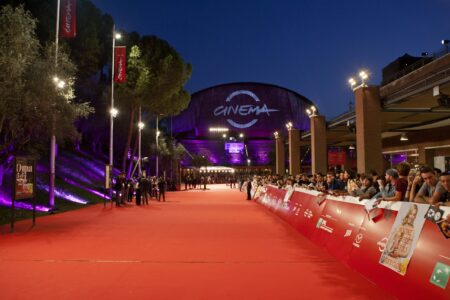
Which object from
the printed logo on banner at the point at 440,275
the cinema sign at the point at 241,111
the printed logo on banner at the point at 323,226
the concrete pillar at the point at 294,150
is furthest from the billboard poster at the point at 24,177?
the cinema sign at the point at 241,111

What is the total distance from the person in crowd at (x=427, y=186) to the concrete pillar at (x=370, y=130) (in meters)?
10.4

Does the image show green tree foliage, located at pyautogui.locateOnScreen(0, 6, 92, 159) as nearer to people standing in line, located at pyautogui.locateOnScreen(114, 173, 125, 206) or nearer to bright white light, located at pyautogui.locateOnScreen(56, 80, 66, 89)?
bright white light, located at pyautogui.locateOnScreen(56, 80, 66, 89)

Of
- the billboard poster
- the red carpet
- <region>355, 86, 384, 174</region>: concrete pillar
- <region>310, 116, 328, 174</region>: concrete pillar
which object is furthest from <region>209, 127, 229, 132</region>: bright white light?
the red carpet

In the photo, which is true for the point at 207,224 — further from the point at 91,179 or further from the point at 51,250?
the point at 91,179

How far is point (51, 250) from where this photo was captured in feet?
28.5

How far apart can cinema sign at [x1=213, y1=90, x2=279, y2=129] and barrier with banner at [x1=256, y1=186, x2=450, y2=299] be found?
6604 centimetres

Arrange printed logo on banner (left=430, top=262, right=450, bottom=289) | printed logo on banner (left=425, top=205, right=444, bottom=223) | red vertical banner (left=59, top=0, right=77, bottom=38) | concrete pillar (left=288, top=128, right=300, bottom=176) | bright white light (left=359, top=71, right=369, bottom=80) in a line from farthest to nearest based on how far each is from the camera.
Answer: concrete pillar (left=288, top=128, right=300, bottom=176) → red vertical banner (left=59, top=0, right=77, bottom=38) → bright white light (left=359, top=71, right=369, bottom=80) → printed logo on banner (left=425, top=205, right=444, bottom=223) → printed logo on banner (left=430, top=262, right=450, bottom=289)

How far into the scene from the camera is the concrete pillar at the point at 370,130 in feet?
55.9

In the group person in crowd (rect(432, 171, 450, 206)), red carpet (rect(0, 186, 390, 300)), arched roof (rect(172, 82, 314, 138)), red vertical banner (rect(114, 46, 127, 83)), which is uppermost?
arched roof (rect(172, 82, 314, 138))

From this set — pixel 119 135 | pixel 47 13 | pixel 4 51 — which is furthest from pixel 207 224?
pixel 119 135

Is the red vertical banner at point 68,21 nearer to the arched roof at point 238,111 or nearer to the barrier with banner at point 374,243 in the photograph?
the barrier with banner at point 374,243

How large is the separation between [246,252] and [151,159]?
1495 inches

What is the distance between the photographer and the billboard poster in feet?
38.6

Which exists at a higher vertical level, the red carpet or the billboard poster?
the billboard poster
